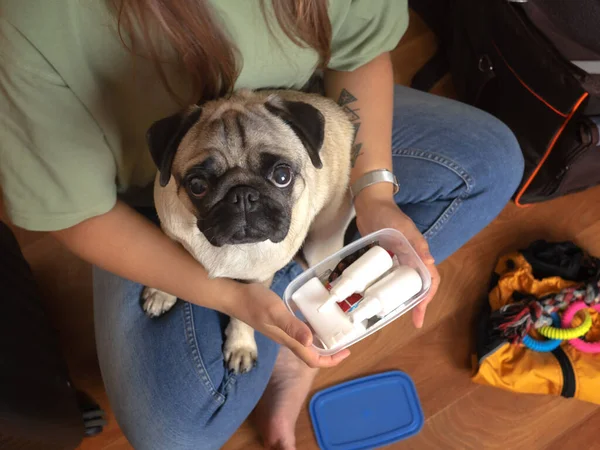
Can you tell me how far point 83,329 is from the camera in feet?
5.86

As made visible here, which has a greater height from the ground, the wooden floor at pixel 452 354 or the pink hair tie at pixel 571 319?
the pink hair tie at pixel 571 319

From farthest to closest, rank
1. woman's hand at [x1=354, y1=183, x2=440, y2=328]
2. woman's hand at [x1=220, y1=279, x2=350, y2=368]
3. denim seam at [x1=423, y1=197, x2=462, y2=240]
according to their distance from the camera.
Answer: denim seam at [x1=423, y1=197, x2=462, y2=240], woman's hand at [x1=354, y1=183, x2=440, y2=328], woman's hand at [x1=220, y1=279, x2=350, y2=368]

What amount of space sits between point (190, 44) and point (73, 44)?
0.64 ft

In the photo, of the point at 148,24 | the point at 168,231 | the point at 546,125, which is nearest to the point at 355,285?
the point at 168,231

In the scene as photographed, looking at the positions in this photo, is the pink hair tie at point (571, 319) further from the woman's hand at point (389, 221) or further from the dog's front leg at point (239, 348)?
the dog's front leg at point (239, 348)

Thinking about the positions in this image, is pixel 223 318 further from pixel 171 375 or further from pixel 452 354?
pixel 452 354

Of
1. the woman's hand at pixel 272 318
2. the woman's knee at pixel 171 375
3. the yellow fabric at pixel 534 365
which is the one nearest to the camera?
the woman's hand at pixel 272 318

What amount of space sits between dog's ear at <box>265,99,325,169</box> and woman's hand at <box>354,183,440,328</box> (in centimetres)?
24

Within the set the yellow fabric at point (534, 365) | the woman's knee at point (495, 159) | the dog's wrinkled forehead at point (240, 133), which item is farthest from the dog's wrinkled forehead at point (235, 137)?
the yellow fabric at point (534, 365)

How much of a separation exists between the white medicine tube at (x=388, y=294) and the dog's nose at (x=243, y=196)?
0.91 ft

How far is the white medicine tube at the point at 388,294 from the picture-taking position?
35.9 inches

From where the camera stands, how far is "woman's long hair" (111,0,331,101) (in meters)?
0.84

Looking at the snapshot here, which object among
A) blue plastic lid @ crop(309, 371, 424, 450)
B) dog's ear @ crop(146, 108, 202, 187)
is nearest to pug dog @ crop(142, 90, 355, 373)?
dog's ear @ crop(146, 108, 202, 187)

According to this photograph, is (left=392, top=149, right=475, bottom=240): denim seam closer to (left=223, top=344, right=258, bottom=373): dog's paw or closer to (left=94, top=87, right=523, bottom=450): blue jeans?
(left=94, top=87, right=523, bottom=450): blue jeans
